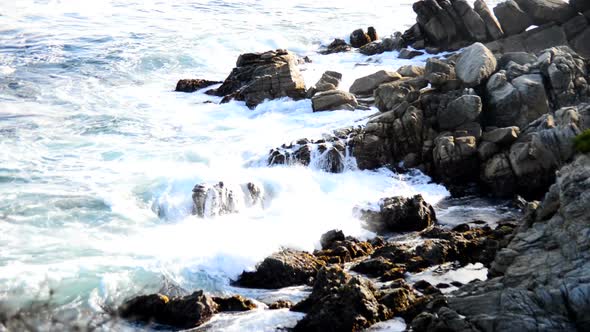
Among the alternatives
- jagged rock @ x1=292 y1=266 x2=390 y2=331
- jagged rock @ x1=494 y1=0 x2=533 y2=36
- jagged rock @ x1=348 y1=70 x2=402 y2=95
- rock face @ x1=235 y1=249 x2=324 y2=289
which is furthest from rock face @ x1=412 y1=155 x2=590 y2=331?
jagged rock @ x1=494 y1=0 x2=533 y2=36

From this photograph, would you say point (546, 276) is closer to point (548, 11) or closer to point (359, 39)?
point (548, 11)

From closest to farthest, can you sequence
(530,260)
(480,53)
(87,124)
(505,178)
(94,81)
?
(530,260), (505,178), (480,53), (87,124), (94,81)

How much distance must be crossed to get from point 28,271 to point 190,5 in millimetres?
53775

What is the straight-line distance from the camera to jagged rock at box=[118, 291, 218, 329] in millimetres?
19812

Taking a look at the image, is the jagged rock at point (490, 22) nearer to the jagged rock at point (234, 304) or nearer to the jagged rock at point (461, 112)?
the jagged rock at point (461, 112)

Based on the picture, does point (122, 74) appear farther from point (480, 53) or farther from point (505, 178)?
point (505, 178)

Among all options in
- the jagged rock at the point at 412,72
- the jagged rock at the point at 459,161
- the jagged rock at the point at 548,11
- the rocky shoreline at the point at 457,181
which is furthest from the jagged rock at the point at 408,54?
the jagged rock at the point at 459,161

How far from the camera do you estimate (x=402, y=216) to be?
27672mm

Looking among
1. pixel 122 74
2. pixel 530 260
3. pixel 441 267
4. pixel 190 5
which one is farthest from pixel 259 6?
pixel 530 260

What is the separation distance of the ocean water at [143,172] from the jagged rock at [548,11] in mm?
7700

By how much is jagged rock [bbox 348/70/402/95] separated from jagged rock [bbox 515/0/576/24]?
1215 cm

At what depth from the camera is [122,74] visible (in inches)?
1930

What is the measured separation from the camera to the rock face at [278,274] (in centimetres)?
2287

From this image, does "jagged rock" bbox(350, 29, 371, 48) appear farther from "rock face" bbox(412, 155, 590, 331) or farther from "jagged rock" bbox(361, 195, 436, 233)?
"rock face" bbox(412, 155, 590, 331)
